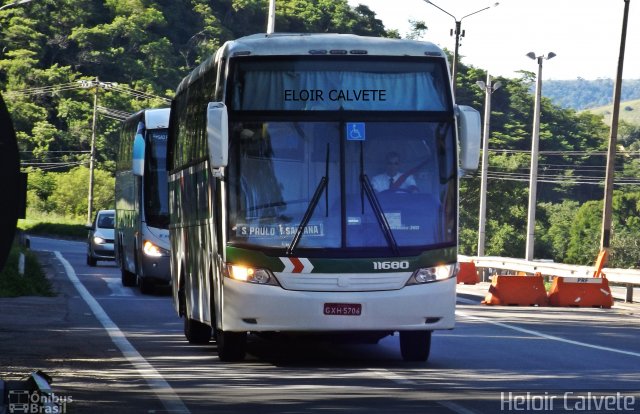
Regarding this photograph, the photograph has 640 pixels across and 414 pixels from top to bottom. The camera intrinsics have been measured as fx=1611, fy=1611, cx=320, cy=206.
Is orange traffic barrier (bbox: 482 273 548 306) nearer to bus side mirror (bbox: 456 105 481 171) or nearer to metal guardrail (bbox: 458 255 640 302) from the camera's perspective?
metal guardrail (bbox: 458 255 640 302)

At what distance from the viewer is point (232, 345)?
55.2 ft

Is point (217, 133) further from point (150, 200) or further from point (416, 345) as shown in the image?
point (150, 200)

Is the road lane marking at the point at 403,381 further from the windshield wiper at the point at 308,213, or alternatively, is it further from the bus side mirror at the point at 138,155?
the bus side mirror at the point at 138,155

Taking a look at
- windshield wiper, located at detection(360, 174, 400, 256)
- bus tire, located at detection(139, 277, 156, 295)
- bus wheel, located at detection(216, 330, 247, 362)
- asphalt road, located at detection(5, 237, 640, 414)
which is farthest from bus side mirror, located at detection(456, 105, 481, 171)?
bus tire, located at detection(139, 277, 156, 295)

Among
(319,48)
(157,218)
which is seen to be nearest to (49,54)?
(157,218)

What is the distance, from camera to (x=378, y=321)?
1589 cm

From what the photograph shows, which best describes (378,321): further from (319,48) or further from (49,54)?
(49,54)

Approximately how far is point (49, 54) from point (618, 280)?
110679 millimetres

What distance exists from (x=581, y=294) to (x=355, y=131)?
15419mm

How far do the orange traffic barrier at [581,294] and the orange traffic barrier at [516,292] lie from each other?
0.27 m

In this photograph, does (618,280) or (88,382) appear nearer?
(88,382)

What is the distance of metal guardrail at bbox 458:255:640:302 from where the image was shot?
3216cm

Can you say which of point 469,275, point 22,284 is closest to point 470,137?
point 22,284

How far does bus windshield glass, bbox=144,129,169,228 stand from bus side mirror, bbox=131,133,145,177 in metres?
0.13
